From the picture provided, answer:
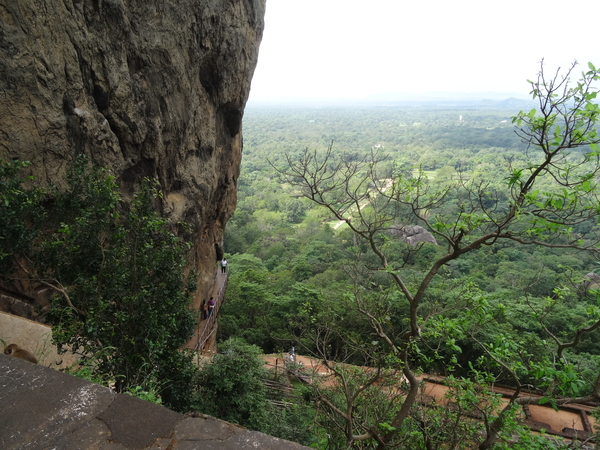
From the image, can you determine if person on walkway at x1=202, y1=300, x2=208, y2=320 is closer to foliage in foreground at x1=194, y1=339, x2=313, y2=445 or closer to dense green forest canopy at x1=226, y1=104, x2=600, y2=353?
dense green forest canopy at x1=226, y1=104, x2=600, y2=353

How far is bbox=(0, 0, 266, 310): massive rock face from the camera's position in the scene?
5598 mm

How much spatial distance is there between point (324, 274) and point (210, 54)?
19338 millimetres

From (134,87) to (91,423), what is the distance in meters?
7.47

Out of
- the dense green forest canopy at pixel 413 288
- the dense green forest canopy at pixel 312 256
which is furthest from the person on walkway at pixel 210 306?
the dense green forest canopy at pixel 312 256

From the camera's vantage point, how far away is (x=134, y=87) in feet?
24.8

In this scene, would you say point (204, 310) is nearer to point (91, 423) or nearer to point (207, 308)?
point (207, 308)

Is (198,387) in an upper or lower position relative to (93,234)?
lower

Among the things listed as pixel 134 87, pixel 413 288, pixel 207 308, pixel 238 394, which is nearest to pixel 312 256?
pixel 207 308

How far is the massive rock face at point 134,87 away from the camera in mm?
5598

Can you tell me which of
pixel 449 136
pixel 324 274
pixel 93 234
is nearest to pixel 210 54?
pixel 93 234

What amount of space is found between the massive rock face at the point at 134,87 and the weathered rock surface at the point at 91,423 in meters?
4.89

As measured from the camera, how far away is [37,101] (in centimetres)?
579

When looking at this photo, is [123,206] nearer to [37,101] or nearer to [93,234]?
[37,101]

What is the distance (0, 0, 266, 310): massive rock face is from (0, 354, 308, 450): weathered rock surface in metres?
4.89
